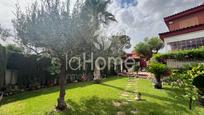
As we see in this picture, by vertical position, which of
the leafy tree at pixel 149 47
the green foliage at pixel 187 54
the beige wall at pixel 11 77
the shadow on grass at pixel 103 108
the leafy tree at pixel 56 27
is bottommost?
the shadow on grass at pixel 103 108

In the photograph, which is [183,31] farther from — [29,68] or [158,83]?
[29,68]

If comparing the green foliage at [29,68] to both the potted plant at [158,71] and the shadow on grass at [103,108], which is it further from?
the potted plant at [158,71]

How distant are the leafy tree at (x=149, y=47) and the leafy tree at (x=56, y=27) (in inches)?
1703

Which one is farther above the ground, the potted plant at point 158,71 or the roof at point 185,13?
the roof at point 185,13

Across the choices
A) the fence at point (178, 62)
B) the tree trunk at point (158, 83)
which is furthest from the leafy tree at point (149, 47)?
the tree trunk at point (158, 83)

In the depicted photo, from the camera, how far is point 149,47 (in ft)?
169

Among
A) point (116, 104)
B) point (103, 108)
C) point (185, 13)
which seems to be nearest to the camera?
point (103, 108)

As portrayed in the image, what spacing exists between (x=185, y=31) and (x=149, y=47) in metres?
33.2

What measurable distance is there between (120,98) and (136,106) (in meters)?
2.16

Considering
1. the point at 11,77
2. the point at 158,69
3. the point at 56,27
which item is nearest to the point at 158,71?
the point at 158,69

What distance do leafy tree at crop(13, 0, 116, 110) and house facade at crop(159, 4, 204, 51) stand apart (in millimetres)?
11945

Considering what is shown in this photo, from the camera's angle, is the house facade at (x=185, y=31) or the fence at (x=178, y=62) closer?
the fence at (x=178, y=62)

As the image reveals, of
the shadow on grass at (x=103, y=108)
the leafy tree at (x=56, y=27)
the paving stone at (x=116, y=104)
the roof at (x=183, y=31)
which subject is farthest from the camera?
the roof at (x=183, y=31)

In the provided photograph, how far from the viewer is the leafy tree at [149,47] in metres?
51.5
